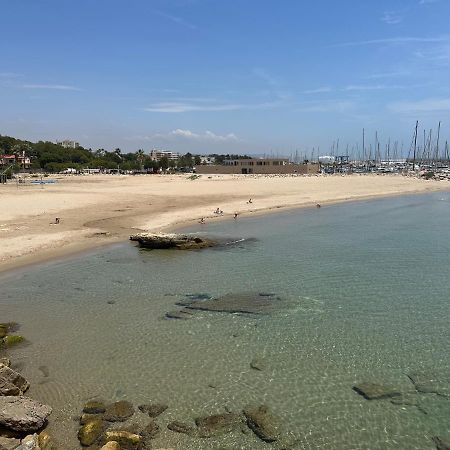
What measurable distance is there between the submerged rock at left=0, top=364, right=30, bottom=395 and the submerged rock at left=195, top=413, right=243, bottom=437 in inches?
188

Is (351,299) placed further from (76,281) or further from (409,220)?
(409,220)

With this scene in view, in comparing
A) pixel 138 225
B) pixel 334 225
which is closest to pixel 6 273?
pixel 138 225

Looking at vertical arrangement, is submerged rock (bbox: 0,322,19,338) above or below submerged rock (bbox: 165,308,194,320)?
below

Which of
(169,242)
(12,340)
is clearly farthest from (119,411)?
(169,242)

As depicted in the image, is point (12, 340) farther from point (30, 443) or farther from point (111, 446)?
point (111, 446)

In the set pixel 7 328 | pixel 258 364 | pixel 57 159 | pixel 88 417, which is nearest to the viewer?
pixel 88 417

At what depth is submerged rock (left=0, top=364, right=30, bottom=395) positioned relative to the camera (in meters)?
11.6

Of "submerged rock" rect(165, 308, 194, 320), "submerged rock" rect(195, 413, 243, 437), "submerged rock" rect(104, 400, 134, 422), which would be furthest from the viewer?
"submerged rock" rect(165, 308, 194, 320)

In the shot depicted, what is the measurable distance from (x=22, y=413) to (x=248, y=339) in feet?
25.1

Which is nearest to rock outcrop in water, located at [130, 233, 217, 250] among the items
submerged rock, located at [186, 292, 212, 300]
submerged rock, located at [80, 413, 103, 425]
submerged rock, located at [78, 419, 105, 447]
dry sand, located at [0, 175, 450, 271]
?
dry sand, located at [0, 175, 450, 271]

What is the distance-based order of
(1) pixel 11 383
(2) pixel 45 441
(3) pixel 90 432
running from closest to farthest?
(2) pixel 45 441
(3) pixel 90 432
(1) pixel 11 383

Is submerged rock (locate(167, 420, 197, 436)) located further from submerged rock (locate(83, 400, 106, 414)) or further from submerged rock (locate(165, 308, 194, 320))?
submerged rock (locate(165, 308, 194, 320))

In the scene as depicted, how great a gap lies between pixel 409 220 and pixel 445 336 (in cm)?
3342

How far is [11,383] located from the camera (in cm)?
1188
